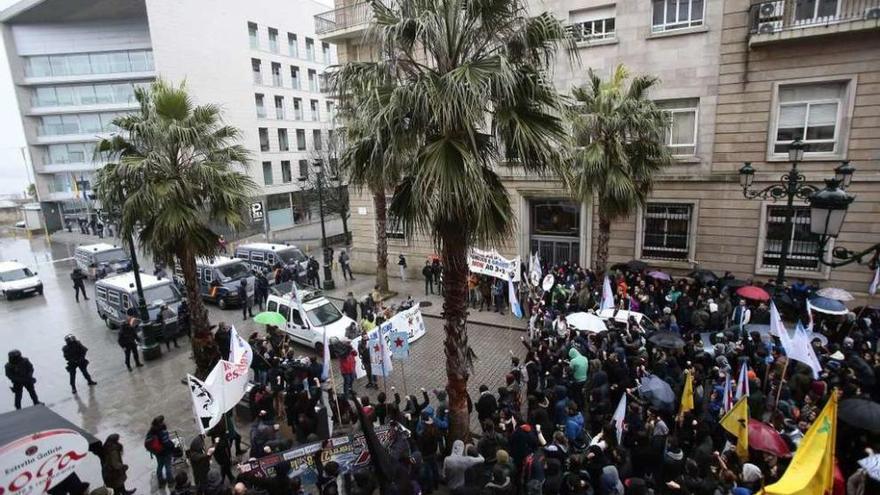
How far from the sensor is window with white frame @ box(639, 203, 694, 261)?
61.3 feet

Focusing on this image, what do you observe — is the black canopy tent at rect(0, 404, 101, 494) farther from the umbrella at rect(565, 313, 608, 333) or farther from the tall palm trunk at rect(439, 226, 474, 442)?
the umbrella at rect(565, 313, 608, 333)

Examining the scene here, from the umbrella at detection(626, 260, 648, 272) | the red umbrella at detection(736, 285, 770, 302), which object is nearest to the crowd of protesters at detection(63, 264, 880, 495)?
the red umbrella at detection(736, 285, 770, 302)

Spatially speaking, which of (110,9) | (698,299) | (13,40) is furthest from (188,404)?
(13,40)

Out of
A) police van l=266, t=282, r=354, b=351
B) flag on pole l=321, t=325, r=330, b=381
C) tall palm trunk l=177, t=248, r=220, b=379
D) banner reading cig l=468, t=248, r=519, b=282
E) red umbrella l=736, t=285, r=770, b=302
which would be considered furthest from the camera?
police van l=266, t=282, r=354, b=351

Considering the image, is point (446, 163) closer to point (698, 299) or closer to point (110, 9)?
point (698, 299)

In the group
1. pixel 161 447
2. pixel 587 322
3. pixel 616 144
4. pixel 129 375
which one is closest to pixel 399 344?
pixel 587 322

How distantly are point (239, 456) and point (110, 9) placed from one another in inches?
2073

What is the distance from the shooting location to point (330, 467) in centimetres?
726

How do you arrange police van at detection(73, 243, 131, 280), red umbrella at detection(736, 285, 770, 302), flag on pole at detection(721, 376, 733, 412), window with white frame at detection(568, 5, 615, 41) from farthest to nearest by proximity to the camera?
police van at detection(73, 243, 131, 280) → window with white frame at detection(568, 5, 615, 41) → red umbrella at detection(736, 285, 770, 302) → flag on pole at detection(721, 376, 733, 412)

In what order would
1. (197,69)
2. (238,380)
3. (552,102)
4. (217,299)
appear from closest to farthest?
1. (552,102)
2. (238,380)
3. (217,299)
4. (197,69)

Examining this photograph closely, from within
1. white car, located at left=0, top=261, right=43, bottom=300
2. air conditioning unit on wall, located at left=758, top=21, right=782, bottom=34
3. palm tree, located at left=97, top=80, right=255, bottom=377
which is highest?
air conditioning unit on wall, located at left=758, top=21, right=782, bottom=34

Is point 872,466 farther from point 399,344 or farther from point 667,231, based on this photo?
point 667,231

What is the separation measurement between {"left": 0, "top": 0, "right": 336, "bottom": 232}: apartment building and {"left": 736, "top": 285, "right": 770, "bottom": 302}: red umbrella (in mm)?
30963

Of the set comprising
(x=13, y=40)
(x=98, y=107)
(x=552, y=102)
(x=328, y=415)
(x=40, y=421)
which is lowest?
(x=328, y=415)
